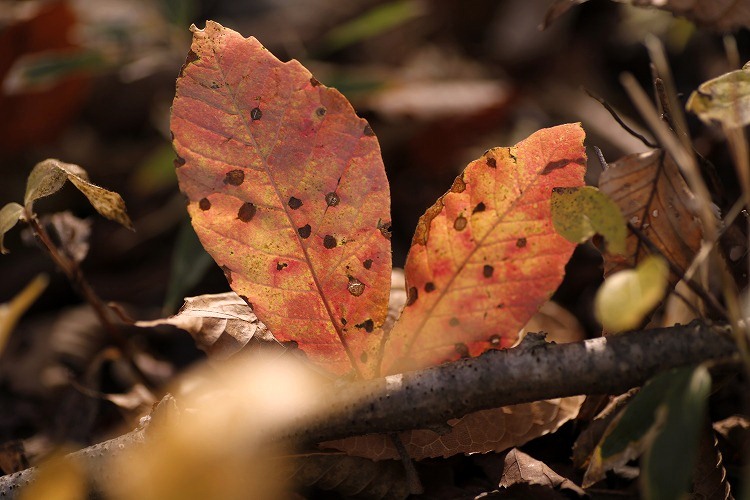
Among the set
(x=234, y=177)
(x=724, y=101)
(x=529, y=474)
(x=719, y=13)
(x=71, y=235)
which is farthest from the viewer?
(x=71, y=235)

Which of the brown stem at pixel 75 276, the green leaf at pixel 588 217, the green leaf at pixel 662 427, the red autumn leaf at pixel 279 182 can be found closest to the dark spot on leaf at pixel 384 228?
the red autumn leaf at pixel 279 182

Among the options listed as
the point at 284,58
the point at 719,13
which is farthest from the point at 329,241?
the point at 284,58

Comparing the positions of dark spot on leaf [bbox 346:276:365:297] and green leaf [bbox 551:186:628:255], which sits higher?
green leaf [bbox 551:186:628:255]

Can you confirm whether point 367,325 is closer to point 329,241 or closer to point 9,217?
point 329,241

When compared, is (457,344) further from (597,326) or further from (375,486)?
(597,326)

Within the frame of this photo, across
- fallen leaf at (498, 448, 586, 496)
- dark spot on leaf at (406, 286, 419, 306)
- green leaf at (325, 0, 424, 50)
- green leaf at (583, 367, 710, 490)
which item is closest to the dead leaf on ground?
fallen leaf at (498, 448, 586, 496)

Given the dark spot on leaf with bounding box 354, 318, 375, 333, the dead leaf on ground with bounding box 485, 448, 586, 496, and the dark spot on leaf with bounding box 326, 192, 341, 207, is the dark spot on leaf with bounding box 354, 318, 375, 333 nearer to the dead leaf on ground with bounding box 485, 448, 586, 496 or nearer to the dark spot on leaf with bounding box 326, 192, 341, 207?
the dark spot on leaf with bounding box 326, 192, 341, 207
